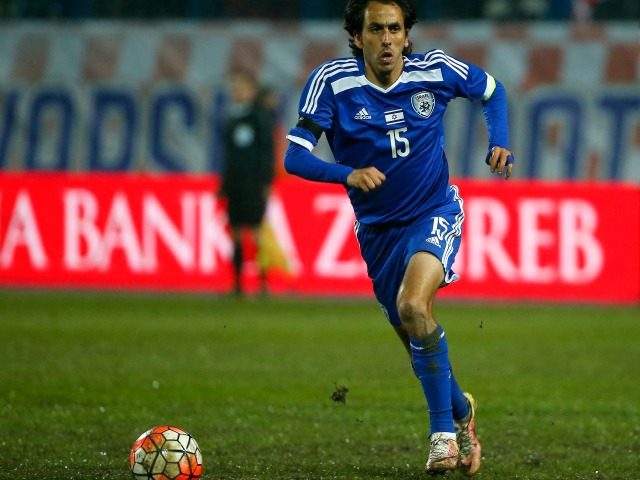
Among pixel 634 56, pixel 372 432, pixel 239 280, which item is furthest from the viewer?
pixel 634 56

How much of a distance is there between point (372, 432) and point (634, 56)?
13615 millimetres

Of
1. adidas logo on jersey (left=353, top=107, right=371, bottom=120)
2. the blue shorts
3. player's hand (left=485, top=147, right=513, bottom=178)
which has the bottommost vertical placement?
the blue shorts

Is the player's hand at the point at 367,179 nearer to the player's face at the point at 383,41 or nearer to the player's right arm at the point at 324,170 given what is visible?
the player's right arm at the point at 324,170

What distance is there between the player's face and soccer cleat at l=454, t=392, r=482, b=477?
1524 millimetres

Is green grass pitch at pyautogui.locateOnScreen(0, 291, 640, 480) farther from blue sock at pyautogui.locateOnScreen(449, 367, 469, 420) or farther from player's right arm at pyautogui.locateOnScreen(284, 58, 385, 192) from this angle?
player's right arm at pyautogui.locateOnScreen(284, 58, 385, 192)

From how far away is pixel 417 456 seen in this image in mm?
6801

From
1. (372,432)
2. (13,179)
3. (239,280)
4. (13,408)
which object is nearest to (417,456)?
(372,432)

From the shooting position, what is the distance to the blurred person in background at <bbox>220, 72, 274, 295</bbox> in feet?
53.1

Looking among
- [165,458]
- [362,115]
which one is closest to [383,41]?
[362,115]

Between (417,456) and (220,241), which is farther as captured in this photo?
(220,241)

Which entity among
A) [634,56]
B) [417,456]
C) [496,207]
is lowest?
[417,456]

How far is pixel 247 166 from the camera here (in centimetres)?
1655

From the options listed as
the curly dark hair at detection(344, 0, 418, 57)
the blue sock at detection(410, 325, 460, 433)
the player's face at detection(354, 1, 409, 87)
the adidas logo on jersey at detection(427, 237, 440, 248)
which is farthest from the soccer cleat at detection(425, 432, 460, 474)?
the curly dark hair at detection(344, 0, 418, 57)

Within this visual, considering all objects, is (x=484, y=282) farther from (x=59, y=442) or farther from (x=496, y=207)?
(x=59, y=442)
